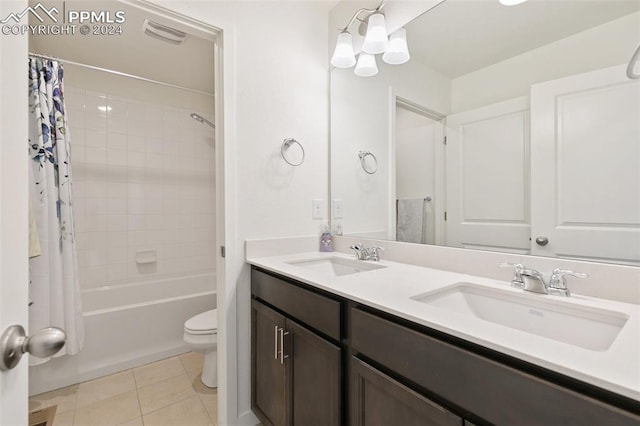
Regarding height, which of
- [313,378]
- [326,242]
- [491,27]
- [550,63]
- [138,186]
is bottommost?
[313,378]

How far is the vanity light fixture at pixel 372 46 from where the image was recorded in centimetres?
150

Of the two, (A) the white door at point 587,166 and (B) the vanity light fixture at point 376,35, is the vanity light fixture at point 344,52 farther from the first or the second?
(A) the white door at point 587,166

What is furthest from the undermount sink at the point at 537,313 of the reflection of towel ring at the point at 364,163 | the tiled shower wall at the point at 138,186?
the tiled shower wall at the point at 138,186

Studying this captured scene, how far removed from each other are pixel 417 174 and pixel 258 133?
87 cm

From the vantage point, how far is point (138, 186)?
2621mm

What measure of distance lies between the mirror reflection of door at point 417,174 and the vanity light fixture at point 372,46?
244 mm

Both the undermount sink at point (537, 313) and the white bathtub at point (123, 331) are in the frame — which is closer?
the undermount sink at point (537, 313)

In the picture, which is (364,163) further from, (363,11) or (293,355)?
(293,355)

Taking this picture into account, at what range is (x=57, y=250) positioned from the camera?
1.69m

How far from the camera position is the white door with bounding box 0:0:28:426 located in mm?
427

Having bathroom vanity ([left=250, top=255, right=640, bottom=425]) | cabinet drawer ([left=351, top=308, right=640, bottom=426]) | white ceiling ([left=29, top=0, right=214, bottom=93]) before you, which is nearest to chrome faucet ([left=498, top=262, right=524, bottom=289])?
bathroom vanity ([left=250, top=255, right=640, bottom=425])

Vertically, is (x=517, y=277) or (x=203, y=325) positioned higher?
(x=517, y=277)

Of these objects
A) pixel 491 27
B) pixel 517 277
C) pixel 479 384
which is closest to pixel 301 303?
pixel 479 384

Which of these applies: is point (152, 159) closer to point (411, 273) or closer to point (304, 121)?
point (304, 121)
